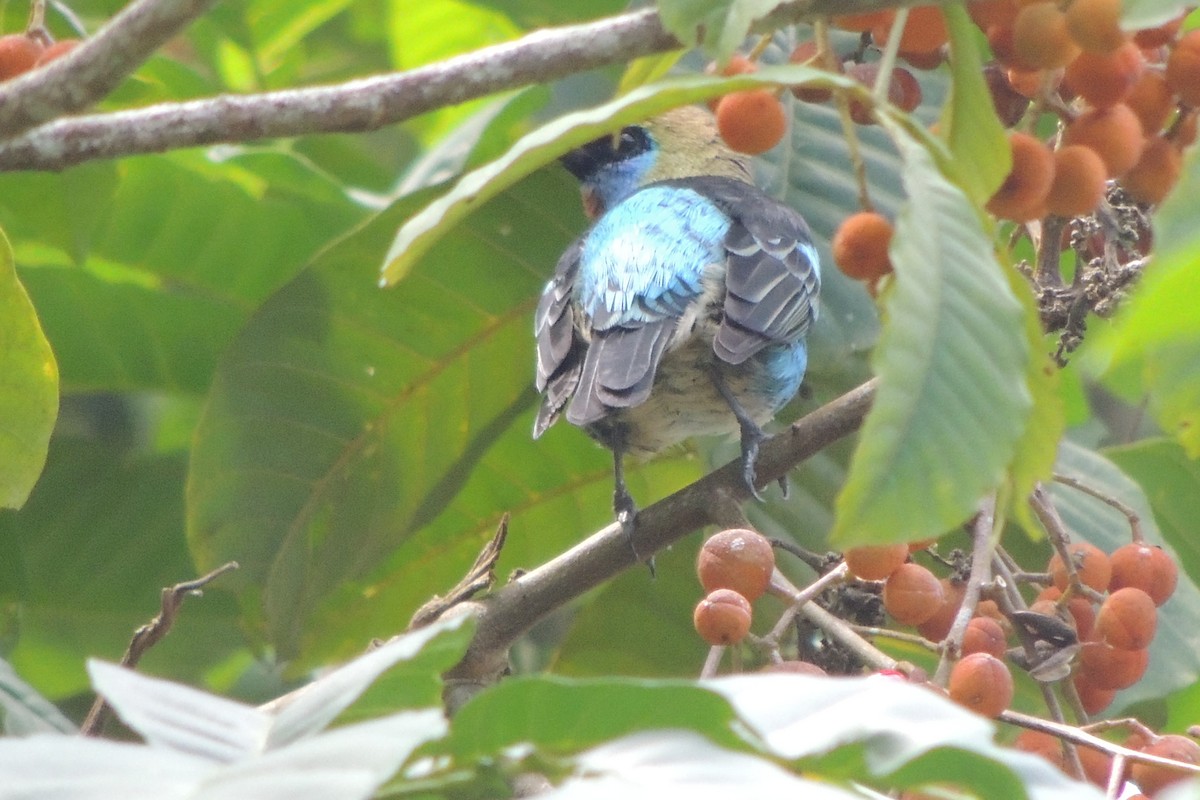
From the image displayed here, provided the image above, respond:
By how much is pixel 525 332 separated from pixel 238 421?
24.4 inches

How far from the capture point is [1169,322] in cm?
77

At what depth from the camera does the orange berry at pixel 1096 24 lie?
5.16 ft

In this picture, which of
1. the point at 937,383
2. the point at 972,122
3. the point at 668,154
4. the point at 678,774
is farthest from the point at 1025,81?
the point at 668,154

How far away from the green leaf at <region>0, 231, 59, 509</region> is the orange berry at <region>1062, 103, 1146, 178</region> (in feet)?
4.58

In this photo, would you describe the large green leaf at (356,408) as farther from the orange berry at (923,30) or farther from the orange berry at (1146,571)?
the orange berry at (1146,571)

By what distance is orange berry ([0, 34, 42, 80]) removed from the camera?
226 cm

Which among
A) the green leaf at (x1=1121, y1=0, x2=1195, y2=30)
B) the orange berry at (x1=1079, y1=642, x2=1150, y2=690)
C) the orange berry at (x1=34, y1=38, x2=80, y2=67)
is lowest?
the orange berry at (x1=1079, y1=642, x2=1150, y2=690)

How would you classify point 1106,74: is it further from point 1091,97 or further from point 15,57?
point 15,57

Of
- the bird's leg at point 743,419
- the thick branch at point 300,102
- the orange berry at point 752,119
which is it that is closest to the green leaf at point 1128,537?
the bird's leg at point 743,419

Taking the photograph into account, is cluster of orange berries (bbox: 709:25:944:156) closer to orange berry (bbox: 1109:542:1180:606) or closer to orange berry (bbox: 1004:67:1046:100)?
orange berry (bbox: 1004:67:1046:100)

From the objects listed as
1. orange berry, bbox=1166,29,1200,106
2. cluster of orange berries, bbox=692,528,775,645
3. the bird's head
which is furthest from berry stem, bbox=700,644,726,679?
the bird's head

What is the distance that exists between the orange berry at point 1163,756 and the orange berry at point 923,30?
89 cm

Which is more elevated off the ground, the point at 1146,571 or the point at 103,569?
the point at 1146,571

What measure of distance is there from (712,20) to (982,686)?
2.66 feet
